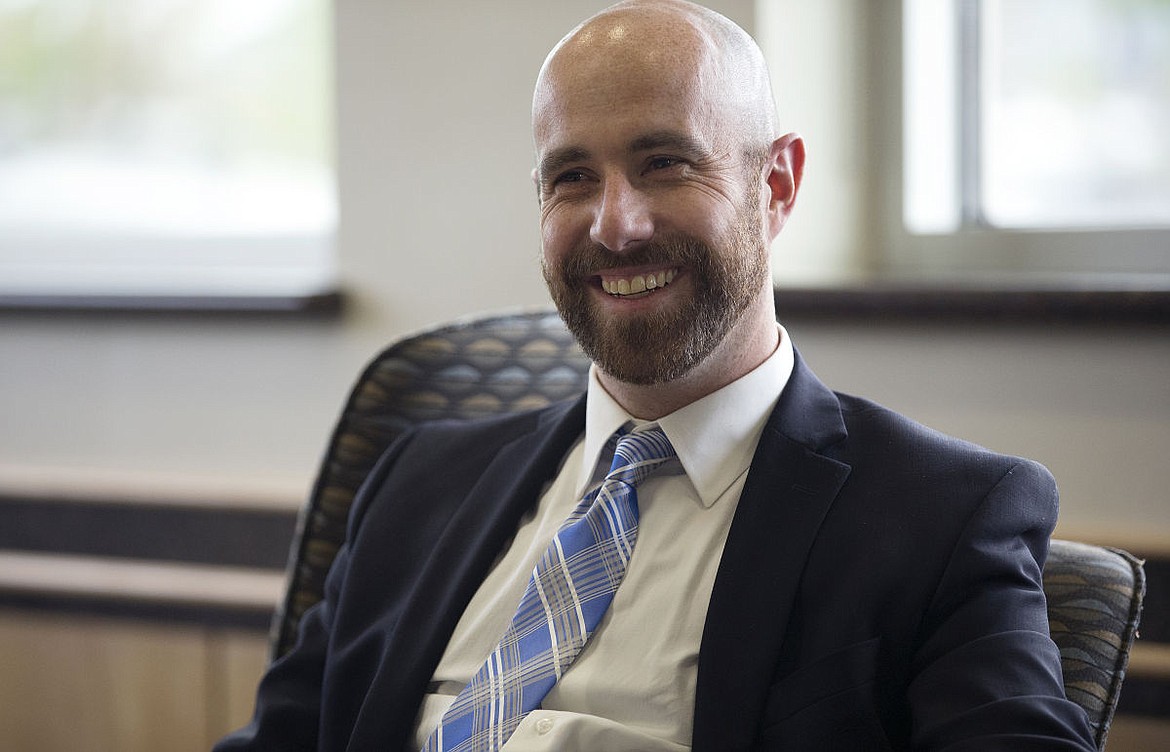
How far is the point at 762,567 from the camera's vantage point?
1081mm

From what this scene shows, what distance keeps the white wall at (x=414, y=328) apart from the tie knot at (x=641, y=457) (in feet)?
2.12

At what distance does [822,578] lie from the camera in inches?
41.9

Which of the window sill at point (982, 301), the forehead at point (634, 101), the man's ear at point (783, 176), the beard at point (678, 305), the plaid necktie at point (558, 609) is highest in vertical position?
the forehead at point (634, 101)

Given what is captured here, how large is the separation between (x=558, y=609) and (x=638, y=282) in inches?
12.9

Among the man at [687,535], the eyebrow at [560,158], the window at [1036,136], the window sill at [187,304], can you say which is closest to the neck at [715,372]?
the man at [687,535]

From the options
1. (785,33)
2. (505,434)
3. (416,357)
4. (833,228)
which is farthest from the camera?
(833,228)

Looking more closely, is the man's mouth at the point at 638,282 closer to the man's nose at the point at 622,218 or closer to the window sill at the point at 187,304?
the man's nose at the point at 622,218

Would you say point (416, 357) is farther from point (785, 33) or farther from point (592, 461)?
point (785, 33)

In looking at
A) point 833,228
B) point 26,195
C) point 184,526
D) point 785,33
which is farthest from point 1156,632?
point 26,195

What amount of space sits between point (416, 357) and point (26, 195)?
1.44 m

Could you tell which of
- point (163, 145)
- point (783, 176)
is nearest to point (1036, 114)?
point (783, 176)

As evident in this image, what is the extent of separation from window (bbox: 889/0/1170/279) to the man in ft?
2.30

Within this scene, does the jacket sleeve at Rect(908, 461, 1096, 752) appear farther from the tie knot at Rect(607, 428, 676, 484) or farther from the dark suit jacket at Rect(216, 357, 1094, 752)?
the tie knot at Rect(607, 428, 676, 484)

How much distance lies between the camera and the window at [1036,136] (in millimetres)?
1794
